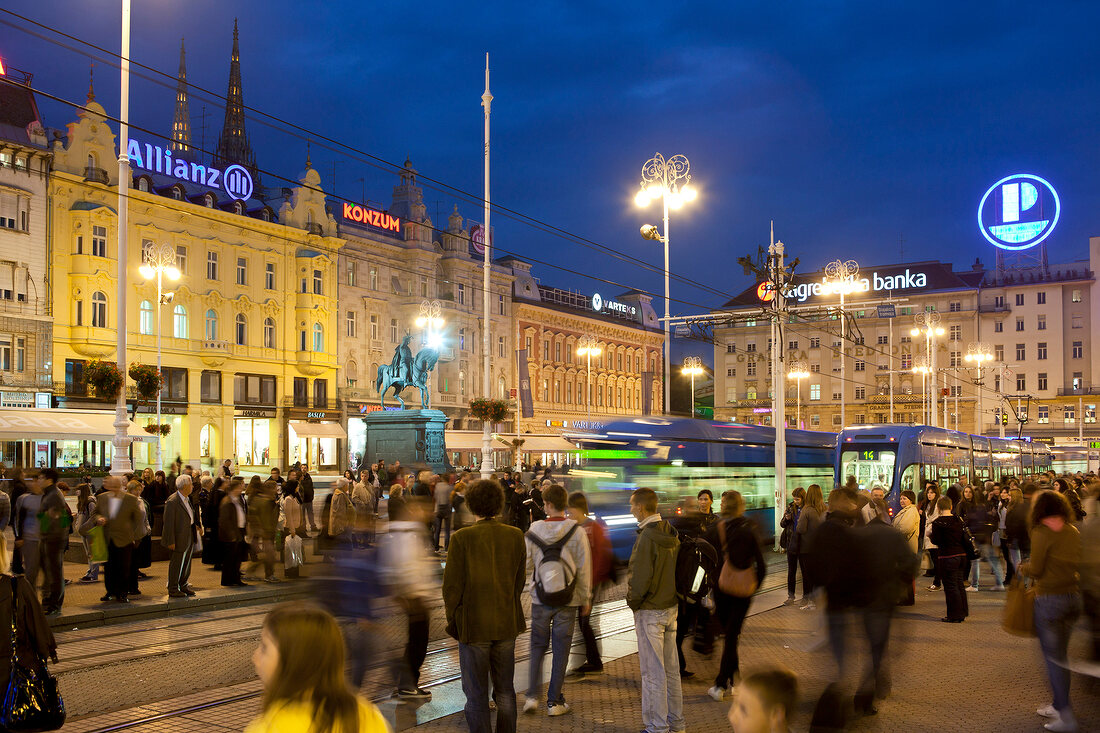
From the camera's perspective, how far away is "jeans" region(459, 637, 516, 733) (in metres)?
6.31

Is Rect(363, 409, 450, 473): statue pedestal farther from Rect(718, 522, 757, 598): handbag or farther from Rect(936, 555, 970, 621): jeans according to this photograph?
Rect(718, 522, 757, 598): handbag

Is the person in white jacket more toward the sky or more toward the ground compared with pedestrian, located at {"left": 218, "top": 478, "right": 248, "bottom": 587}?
more toward the sky

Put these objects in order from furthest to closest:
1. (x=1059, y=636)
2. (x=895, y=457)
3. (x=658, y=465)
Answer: (x=895, y=457), (x=658, y=465), (x=1059, y=636)

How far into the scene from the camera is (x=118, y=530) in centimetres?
1377

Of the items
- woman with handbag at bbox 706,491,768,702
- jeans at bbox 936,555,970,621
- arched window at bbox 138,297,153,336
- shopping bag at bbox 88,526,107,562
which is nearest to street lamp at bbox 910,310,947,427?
jeans at bbox 936,555,970,621

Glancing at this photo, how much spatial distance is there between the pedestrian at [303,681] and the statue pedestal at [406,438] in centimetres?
3485

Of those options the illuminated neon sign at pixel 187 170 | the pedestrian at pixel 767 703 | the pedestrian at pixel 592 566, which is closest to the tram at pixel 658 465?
the pedestrian at pixel 592 566

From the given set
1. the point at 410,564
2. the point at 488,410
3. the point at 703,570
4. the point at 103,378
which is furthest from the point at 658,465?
the point at 488,410

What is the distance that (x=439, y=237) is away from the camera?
68688 mm

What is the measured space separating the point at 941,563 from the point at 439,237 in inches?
2297

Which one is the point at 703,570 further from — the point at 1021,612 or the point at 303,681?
the point at 303,681

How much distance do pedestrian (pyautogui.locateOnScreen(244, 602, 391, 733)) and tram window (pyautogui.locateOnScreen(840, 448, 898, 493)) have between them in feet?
80.7

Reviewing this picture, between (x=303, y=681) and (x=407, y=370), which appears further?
(x=407, y=370)

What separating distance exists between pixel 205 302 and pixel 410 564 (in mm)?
47545
